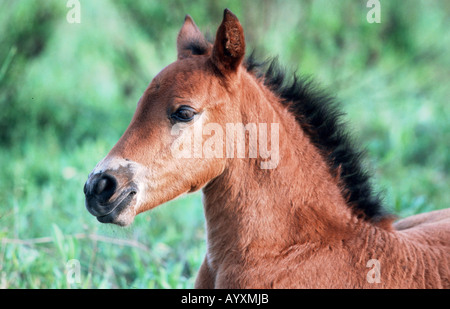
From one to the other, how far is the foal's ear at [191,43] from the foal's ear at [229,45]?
251 mm

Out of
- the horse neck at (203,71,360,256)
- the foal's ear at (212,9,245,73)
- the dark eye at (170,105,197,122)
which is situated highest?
the foal's ear at (212,9,245,73)

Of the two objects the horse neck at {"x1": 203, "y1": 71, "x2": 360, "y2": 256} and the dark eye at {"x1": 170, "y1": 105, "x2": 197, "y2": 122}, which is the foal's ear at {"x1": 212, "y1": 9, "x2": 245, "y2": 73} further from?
the dark eye at {"x1": 170, "y1": 105, "x2": 197, "y2": 122}

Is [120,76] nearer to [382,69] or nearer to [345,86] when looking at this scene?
[345,86]

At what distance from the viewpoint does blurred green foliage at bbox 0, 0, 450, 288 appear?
208 inches

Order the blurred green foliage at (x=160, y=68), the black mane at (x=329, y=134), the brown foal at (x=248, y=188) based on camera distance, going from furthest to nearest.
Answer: the blurred green foliage at (x=160, y=68) → the black mane at (x=329, y=134) → the brown foal at (x=248, y=188)

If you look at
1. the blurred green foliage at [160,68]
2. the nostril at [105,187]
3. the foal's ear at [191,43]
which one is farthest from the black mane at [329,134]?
the blurred green foliage at [160,68]

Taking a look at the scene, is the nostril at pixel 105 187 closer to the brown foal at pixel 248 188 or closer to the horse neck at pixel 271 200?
the brown foal at pixel 248 188

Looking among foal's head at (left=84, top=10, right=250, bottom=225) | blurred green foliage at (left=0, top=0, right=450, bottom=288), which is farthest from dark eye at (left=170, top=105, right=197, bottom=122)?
blurred green foliage at (left=0, top=0, right=450, bottom=288)

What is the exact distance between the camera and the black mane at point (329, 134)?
2832 millimetres

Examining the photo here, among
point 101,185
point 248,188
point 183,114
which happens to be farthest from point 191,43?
point 101,185

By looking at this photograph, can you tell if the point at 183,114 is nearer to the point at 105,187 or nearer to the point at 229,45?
the point at 229,45

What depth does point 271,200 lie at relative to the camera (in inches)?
106

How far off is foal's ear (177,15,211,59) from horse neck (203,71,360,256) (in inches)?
12.7

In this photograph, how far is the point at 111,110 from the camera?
779 cm
